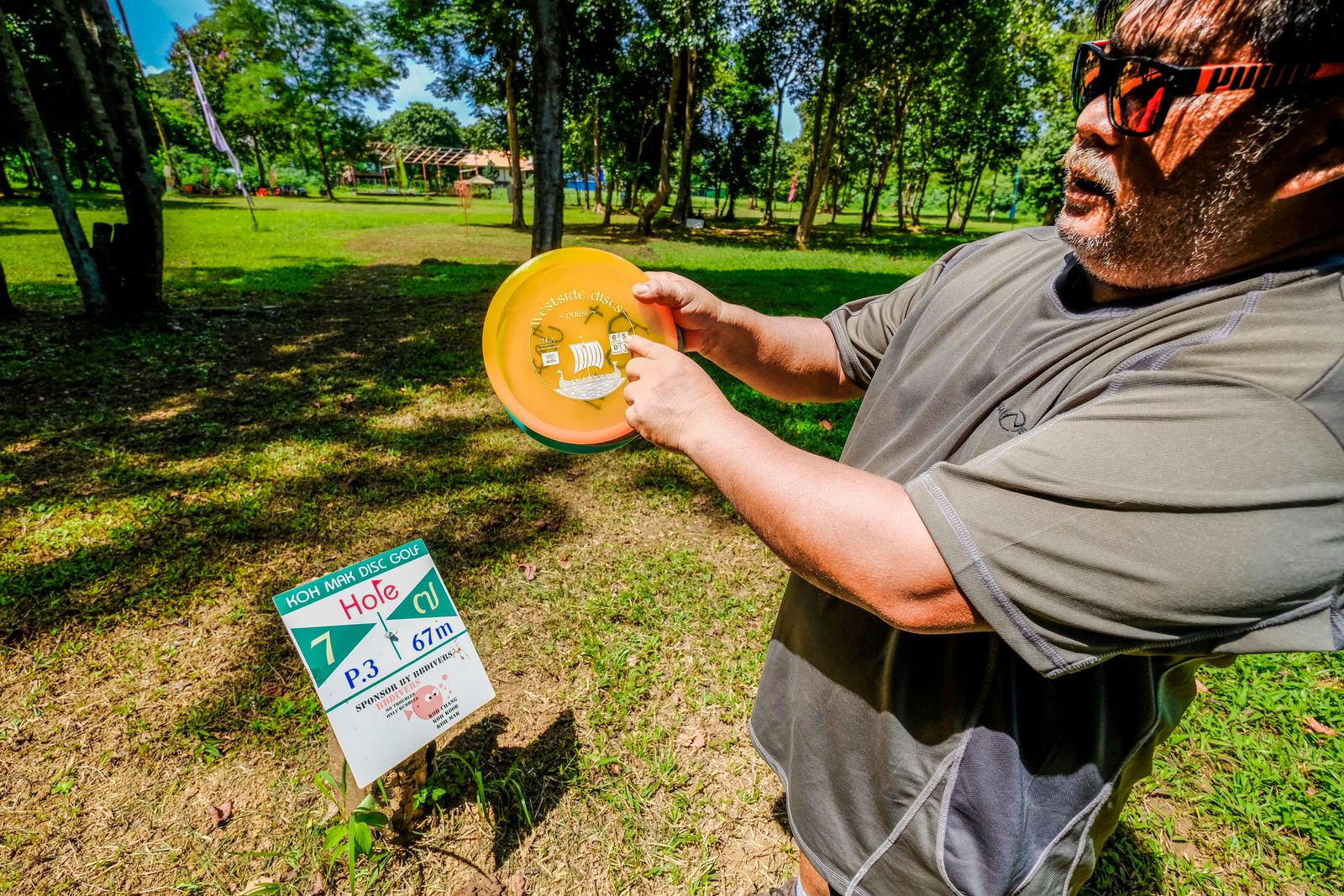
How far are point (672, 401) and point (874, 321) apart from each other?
80 cm

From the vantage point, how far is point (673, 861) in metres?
2.18

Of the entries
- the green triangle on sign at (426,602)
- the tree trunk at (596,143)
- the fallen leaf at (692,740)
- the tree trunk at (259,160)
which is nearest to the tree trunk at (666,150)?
the tree trunk at (596,143)

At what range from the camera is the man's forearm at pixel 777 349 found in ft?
5.82

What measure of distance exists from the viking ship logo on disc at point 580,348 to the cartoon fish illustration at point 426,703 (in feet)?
3.53

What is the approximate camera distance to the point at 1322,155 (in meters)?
0.87

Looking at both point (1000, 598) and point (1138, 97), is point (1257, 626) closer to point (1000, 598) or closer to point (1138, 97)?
point (1000, 598)

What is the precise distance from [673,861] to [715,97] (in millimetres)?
32793

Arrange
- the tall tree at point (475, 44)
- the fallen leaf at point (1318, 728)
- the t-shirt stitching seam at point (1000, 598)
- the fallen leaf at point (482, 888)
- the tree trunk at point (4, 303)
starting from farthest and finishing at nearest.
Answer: the tall tree at point (475, 44) < the tree trunk at point (4, 303) < the fallen leaf at point (1318, 728) < the fallen leaf at point (482, 888) < the t-shirt stitching seam at point (1000, 598)

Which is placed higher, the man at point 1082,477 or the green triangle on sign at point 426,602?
the man at point 1082,477

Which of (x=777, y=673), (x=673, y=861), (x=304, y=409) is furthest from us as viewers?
(x=304, y=409)

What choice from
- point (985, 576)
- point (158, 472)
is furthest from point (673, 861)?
point (158, 472)

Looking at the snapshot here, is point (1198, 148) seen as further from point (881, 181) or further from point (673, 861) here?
point (881, 181)

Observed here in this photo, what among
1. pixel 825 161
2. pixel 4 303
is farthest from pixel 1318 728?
pixel 825 161

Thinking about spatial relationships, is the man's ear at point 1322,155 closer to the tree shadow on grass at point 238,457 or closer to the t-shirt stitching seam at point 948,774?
the t-shirt stitching seam at point 948,774
